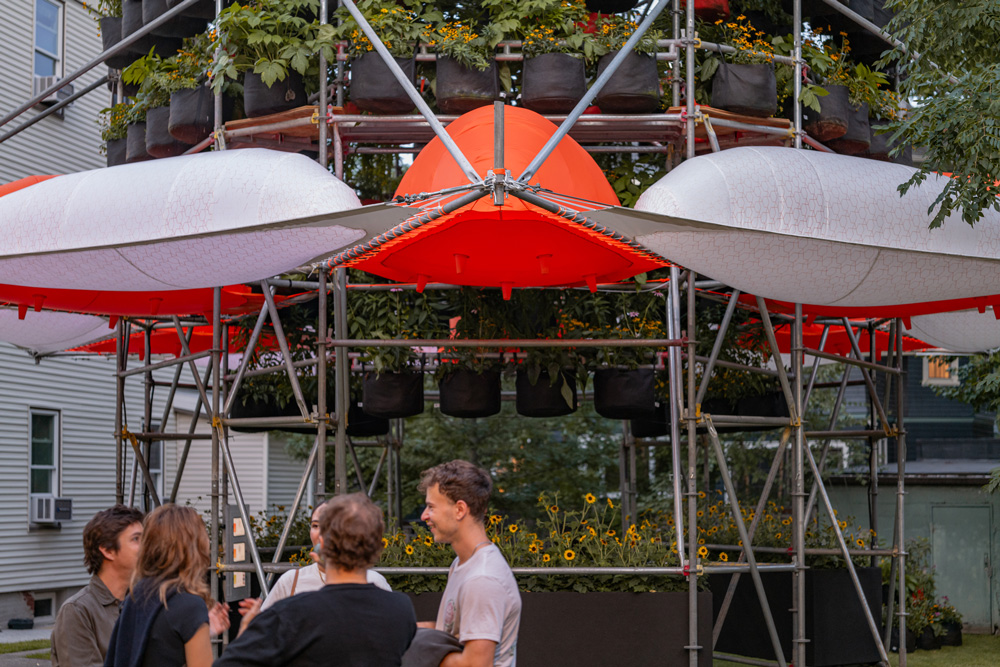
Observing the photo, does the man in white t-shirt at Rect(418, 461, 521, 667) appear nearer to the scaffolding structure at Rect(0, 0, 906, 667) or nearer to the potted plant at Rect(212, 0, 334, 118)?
the scaffolding structure at Rect(0, 0, 906, 667)

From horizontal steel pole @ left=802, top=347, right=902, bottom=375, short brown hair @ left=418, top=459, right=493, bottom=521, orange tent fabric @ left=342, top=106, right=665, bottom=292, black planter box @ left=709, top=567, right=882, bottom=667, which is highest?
orange tent fabric @ left=342, top=106, right=665, bottom=292

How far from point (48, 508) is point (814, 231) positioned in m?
14.4

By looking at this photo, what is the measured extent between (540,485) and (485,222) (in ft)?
57.0

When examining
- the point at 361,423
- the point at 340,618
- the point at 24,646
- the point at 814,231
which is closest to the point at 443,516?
the point at 340,618

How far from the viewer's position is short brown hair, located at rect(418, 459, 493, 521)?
3805mm

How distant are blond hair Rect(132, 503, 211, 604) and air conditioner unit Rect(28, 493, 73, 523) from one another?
48.5 feet

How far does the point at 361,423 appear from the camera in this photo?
39.0 feet

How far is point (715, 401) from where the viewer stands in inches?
429

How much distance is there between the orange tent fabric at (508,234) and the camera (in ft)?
22.3

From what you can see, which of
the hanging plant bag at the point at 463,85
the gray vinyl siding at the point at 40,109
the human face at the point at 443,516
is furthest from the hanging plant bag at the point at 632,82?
the gray vinyl siding at the point at 40,109

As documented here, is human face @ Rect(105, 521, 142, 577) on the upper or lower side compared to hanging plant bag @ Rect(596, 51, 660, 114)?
lower

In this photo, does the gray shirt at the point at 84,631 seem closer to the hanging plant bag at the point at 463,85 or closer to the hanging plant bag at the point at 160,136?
the hanging plant bag at the point at 463,85

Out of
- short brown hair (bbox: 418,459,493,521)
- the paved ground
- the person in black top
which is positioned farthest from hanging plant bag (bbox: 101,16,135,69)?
the person in black top

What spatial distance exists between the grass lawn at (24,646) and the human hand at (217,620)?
1089 centimetres
